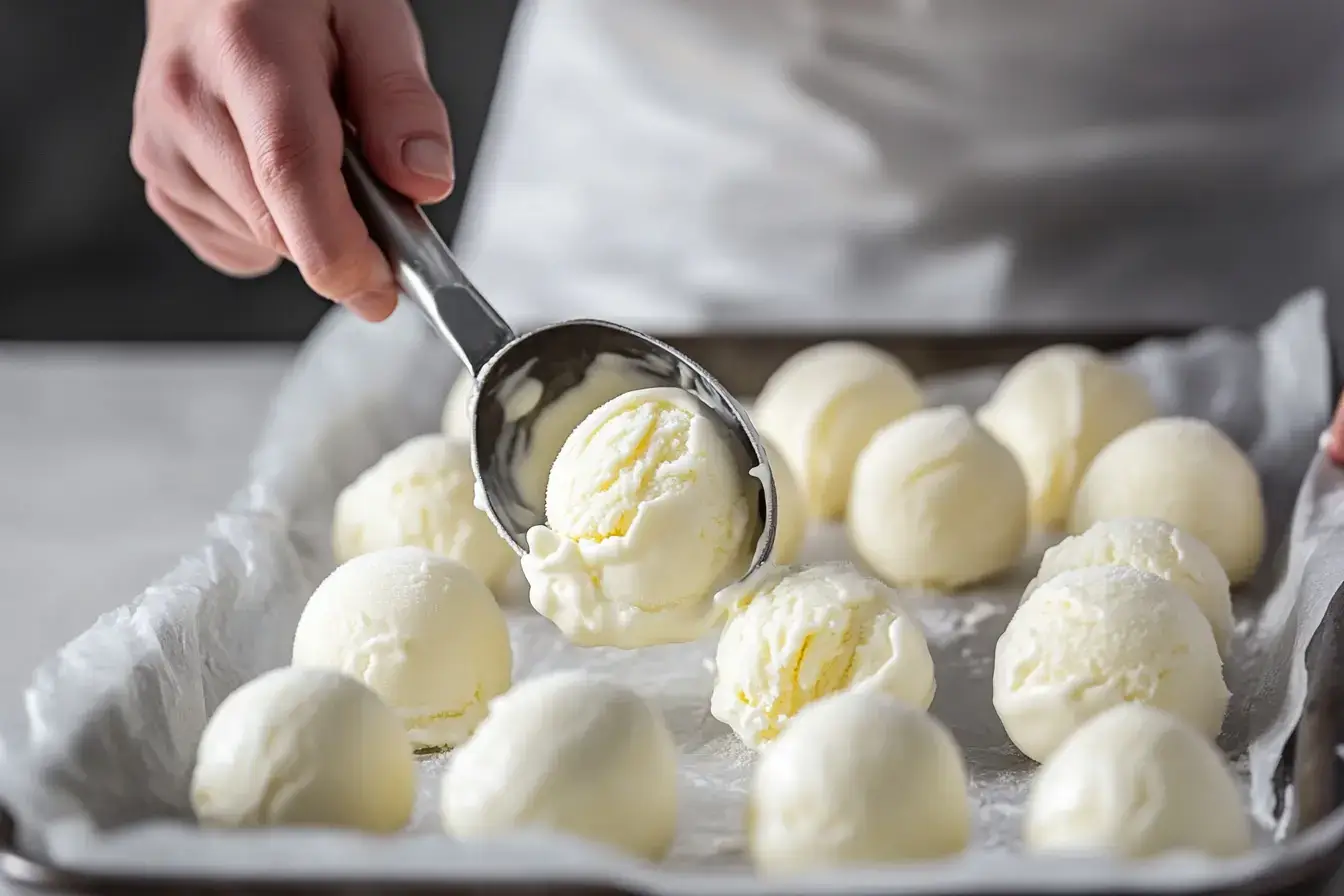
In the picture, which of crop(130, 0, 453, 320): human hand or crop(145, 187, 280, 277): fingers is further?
crop(145, 187, 280, 277): fingers

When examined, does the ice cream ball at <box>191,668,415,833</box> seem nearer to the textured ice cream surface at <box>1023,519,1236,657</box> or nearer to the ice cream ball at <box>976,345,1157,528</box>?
the textured ice cream surface at <box>1023,519,1236,657</box>

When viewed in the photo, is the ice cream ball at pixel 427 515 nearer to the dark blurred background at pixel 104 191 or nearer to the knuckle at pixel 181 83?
the knuckle at pixel 181 83

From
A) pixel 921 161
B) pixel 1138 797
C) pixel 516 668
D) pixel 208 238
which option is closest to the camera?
pixel 1138 797

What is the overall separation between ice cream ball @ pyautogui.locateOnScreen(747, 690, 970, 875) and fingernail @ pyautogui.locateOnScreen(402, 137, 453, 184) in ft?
1.83

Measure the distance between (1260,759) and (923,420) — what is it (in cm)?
46

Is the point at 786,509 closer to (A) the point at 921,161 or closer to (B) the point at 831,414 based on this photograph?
(B) the point at 831,414

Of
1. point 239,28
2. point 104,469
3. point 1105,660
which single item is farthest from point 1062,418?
point 104,469

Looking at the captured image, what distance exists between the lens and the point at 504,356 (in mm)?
1153

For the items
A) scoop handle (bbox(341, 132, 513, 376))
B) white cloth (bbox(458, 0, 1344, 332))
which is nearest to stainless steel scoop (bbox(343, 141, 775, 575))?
scoop handle (bbox(341, 132, 513, 376))

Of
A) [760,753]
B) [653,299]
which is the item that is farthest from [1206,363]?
[760,753]

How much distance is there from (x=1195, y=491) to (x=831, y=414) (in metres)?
0.35

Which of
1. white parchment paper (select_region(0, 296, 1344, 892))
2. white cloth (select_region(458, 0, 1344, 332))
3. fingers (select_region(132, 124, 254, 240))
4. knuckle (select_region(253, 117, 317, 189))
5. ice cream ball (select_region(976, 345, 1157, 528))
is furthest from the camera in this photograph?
white cloth (select_region(458, 0, 1344, 332))

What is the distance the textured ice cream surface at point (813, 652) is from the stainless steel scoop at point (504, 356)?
0.05 metres

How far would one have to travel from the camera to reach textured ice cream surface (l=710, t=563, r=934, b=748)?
109 centimetres
